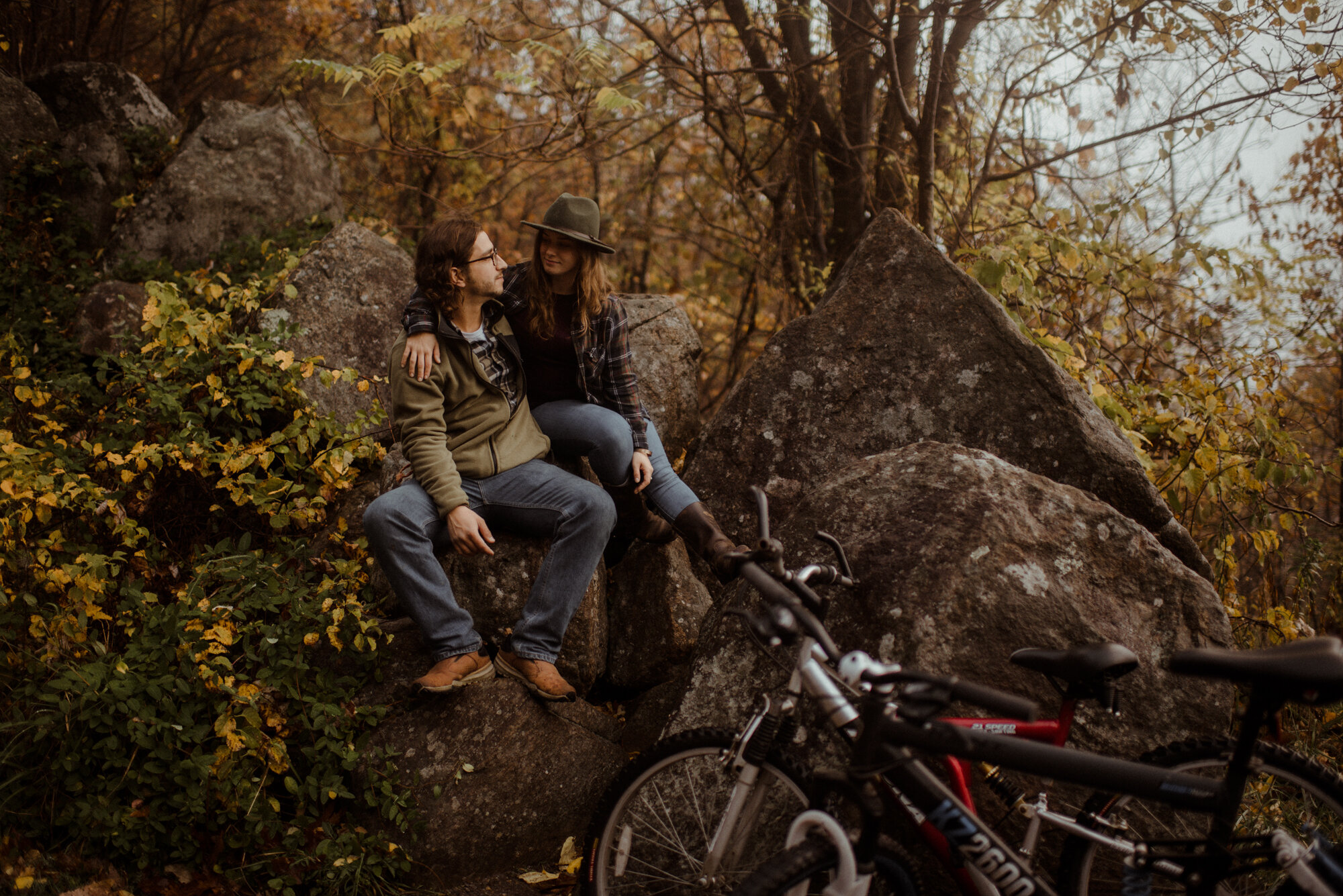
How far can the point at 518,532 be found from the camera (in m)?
3.77

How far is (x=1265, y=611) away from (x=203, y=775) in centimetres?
529

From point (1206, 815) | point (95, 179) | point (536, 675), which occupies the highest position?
point (95, 179)

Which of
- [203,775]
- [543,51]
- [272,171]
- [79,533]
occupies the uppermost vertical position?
[543,51]

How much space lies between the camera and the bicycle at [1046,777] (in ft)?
6.58

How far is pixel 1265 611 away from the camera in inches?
181

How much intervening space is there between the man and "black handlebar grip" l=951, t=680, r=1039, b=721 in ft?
6.05

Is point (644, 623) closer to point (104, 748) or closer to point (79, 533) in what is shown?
point (104, 748)

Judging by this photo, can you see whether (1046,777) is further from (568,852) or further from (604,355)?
(604,355)

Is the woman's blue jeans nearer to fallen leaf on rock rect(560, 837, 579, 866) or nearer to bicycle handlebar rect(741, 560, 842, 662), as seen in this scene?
fallen leaf on rock rect(560, 837, 579, 866)

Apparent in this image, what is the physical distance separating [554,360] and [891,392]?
5.62 feet

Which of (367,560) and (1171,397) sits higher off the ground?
(1171,397)

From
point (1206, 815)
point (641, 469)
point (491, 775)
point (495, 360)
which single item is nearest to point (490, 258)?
point (495, 360)

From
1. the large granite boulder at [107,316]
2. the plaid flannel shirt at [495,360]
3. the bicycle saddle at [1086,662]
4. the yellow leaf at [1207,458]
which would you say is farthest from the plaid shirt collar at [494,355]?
the yellow leaf at [1207,458]

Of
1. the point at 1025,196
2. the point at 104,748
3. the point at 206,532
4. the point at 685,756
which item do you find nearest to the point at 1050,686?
the point at 685,756
